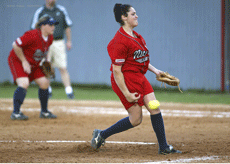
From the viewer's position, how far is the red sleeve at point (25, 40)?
19.6 feet

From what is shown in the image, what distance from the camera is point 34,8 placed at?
12.1m

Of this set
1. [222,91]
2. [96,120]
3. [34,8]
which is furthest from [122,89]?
[34,8]

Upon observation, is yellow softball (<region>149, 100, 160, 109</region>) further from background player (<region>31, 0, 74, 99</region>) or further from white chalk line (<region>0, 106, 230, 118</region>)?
background player (<region>31, 0, 74, 99</region>)

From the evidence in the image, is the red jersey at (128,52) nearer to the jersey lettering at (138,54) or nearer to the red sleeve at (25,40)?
the jersey lettering at (138,54)

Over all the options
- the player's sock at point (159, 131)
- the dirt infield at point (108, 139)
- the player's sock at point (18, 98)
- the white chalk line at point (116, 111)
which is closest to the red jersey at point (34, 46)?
the player's sock at point (18, 98)

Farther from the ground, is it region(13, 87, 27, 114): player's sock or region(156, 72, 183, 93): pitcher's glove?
region(156, 72, 183, 93): pitcher's glove

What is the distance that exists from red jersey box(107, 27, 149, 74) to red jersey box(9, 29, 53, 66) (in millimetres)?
2712

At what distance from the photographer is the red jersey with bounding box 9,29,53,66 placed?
6.05 metres

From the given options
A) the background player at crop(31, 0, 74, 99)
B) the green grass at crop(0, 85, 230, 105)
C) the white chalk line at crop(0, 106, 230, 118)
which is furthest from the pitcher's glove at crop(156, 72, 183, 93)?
the background player at crop(31, 0, 74, 99)

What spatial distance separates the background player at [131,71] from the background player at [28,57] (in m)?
2.62

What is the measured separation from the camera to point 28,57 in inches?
244

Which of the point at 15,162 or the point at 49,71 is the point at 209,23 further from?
the point at 15,162

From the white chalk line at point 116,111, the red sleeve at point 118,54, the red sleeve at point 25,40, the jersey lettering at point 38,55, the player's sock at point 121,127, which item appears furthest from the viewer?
the white chalk line at point 116,111

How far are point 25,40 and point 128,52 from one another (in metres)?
2.85
